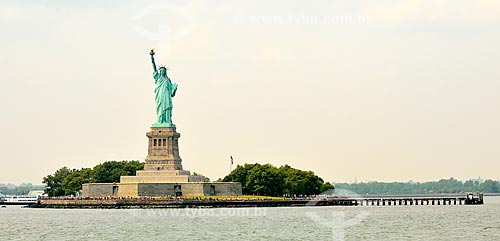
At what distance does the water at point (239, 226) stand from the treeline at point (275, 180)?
97.2ft

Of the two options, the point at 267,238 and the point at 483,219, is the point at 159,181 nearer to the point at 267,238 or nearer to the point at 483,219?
the point at 483,219

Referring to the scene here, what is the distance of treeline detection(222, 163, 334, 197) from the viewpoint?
153625mm

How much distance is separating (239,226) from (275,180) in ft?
194

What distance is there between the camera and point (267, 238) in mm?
79875

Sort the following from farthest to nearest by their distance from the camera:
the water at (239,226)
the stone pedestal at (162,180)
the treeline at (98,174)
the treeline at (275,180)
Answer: the treeline at (98,174), the treeline at (275,180), the stone pedestal at (162,180), the water at (239,226)

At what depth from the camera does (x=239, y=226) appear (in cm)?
9594

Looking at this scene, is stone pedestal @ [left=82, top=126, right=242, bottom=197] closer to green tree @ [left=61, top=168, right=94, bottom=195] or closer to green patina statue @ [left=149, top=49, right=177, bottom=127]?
green patina statue @ [left=149, top=49, right=177, bottom=127]

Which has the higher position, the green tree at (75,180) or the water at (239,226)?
the green tree at (75,180)

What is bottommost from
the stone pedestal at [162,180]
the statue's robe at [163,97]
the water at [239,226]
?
the water at [239,226]

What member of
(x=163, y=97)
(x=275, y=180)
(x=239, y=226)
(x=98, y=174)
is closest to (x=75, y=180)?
(x=98, y=174)

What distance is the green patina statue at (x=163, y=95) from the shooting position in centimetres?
14488

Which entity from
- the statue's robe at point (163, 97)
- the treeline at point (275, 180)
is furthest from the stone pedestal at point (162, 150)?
the treeline at point (275, 180)

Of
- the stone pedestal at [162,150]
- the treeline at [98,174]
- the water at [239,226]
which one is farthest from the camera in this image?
the treeline at [98,174]

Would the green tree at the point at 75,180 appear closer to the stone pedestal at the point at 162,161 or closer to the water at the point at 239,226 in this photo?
the stone pedestal at the point at 162,161
